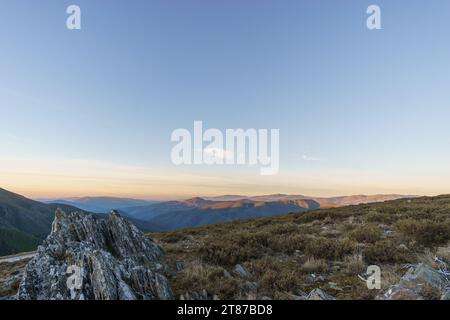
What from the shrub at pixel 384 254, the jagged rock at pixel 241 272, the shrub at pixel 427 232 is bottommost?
the jagged rock at pixel 241 272

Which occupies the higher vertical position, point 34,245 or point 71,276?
point 71,276

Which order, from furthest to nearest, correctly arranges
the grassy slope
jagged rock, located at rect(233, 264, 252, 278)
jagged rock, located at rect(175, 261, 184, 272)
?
jagged rock, located at rect(175, 261, 184, 272) < jagged rock, located at rect(233, 264, 252, 278) < the grassy slope

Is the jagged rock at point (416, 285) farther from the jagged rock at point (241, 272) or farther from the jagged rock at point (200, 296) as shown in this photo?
the jagged rock at point (200, 296)

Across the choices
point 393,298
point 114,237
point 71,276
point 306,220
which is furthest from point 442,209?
point 71,276

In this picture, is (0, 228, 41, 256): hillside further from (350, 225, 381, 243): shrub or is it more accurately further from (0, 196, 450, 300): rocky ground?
(350, 225, 381, 243): shrub

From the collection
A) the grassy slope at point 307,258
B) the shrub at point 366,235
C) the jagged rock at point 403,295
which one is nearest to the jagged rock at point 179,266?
the grassy slope at point 307,258

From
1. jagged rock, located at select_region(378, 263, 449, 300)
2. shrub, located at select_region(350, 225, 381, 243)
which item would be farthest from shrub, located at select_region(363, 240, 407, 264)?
jagged rock, located at select_region(378, 263, 449, 300)

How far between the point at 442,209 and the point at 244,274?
16.8m

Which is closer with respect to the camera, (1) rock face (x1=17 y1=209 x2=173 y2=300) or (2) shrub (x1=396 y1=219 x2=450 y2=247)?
(1) rock face (x1=17 y1=209 x2=173 y2=300)

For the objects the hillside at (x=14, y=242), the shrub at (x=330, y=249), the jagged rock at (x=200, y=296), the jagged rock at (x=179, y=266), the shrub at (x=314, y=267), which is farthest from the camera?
the hillside at (x=14, y=242)

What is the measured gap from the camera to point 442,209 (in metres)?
17.8

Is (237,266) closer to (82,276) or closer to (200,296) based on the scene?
(200,296)
